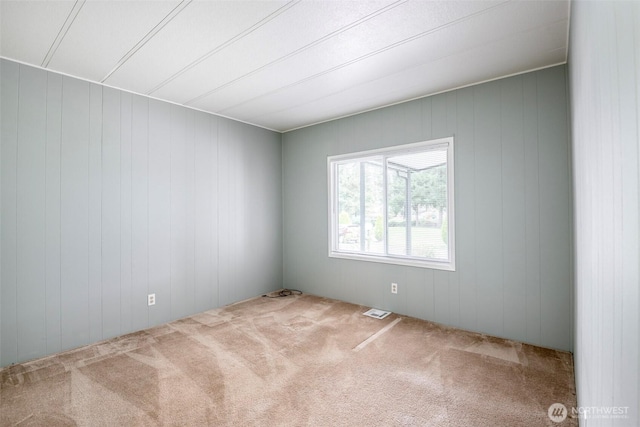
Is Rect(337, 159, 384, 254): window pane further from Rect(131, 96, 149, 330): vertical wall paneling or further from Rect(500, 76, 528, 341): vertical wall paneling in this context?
Rect(131, 96, 149, 330): vertical wall paneling

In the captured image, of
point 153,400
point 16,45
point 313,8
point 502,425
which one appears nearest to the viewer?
point 502,425

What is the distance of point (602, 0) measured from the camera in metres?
0.78

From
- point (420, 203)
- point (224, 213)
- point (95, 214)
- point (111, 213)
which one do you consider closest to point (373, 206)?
point (420, 203)

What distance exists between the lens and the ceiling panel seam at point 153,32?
1970 mm

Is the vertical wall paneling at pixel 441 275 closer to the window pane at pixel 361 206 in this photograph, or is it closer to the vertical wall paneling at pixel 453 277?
the vertical wall paneling at pixel 453 277

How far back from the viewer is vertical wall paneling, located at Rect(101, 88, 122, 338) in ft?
10.3

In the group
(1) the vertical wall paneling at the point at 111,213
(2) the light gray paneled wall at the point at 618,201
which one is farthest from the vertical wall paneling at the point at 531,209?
(1) the vertical wall paneling at the point at 111,213

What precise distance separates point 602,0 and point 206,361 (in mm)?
3116

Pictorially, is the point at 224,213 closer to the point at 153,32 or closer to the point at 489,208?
the point at 153,32

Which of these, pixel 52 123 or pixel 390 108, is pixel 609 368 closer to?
pixel 390 108

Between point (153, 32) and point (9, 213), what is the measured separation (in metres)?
1.93

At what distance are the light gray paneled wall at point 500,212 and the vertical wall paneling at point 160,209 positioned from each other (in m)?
2.38

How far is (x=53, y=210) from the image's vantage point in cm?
282

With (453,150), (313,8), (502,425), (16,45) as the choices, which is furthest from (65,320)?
(453,150)
